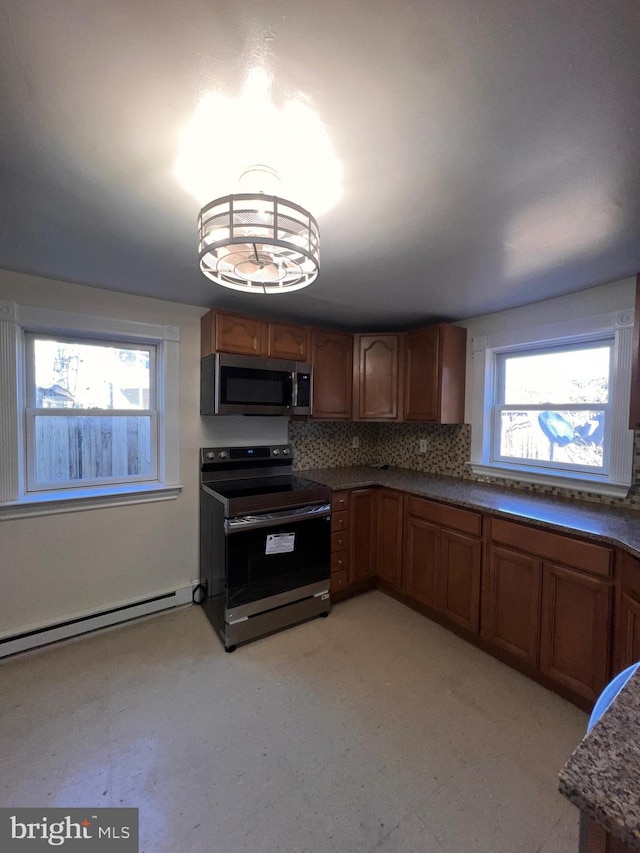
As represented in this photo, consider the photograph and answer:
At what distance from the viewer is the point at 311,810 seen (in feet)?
4.29

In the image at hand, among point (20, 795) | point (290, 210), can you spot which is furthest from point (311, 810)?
point (290, 210)

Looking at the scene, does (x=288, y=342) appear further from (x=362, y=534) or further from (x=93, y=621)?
(x=93, y=621)

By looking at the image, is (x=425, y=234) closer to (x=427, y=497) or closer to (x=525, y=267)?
(x=525, y=267)

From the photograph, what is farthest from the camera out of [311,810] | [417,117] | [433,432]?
[433,432]

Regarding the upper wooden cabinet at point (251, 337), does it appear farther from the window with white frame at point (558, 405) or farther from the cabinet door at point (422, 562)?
the cabinet door at point (422, 562)

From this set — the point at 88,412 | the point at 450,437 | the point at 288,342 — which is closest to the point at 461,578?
the point at 450,437

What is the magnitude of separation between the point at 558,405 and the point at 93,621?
3439mm

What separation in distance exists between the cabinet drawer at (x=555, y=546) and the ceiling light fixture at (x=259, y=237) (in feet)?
5.75

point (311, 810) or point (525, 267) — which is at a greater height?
point (525, 267)

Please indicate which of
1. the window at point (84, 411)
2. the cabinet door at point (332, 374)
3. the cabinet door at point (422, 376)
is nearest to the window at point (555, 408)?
the cabinet door at point (422, 376)

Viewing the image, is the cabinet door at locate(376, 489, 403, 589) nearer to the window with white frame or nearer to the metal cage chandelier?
the window with white frame

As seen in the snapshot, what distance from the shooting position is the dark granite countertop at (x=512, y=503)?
1.73 meters

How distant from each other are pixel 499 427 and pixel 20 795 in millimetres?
3214

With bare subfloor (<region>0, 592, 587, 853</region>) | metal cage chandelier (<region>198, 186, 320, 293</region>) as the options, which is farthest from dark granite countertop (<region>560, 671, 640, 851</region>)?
metal cage chandelier (<region>198, 186, 320, 293</region>)
